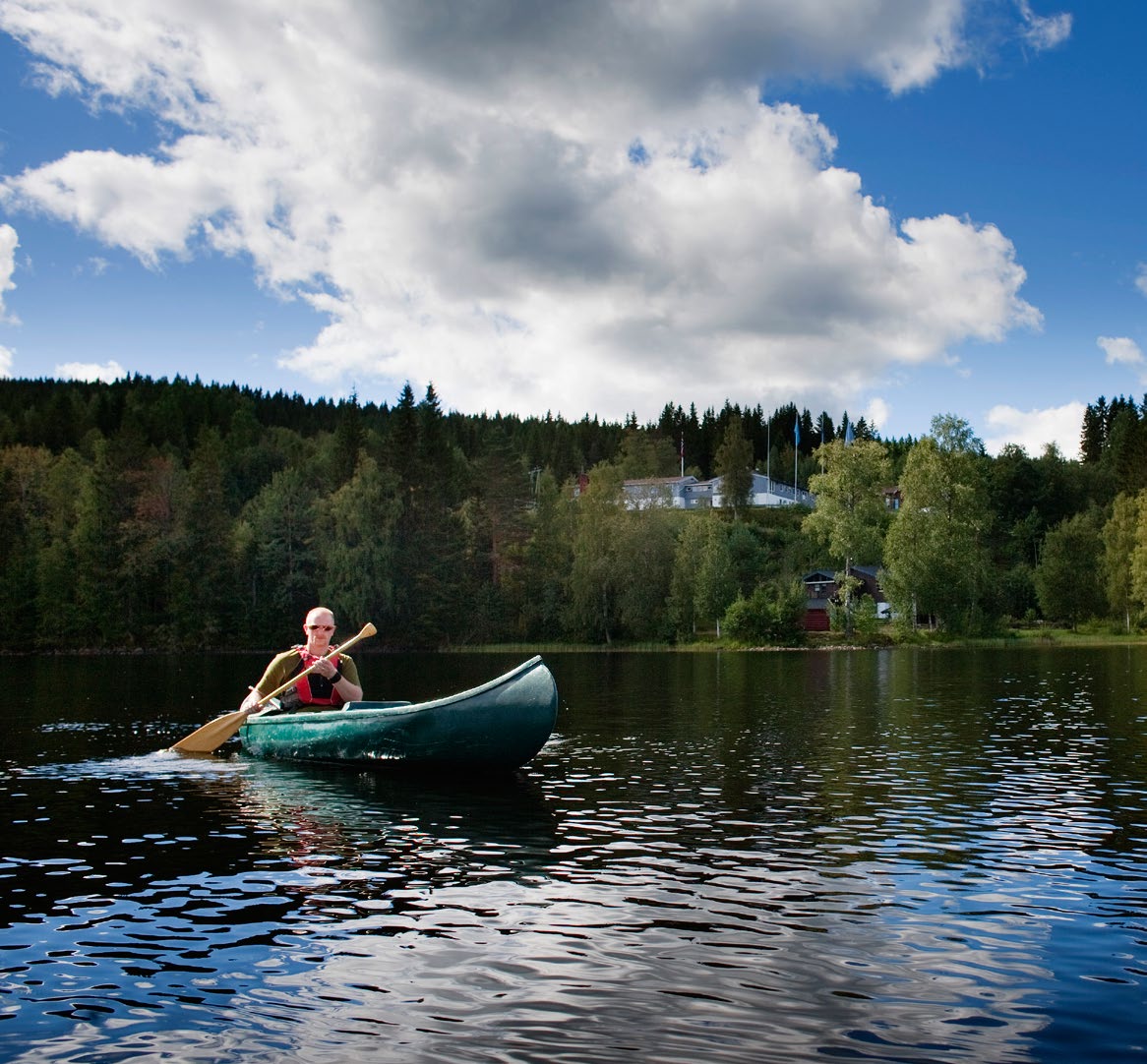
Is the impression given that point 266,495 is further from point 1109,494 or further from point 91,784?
point 1109,494

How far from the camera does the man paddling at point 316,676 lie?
69.6 feet

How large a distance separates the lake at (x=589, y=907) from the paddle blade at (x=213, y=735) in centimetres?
47

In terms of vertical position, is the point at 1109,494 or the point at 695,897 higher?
the point at 1109,494

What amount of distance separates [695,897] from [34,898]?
7.13 m

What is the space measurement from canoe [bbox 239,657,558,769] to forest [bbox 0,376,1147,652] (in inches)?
2813

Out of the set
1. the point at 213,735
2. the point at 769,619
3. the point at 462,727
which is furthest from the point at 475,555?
the point at 462,727

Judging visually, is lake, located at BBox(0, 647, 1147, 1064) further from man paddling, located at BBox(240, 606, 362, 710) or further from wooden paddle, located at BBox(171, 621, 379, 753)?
man paddling, located at BBox(240, 606, 362, 710)

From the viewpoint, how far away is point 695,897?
1145 cm

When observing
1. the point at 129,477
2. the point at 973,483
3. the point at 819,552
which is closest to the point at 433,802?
the point at 973,483

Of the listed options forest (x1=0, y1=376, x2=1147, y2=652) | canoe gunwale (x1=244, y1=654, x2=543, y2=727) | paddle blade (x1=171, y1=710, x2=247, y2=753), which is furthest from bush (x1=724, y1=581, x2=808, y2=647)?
paddle blade (x1=171, y1=710, x2=247, y2=753)

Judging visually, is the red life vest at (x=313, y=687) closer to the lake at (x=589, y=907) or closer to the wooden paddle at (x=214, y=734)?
the wooden paddle at (x=214, y=734)

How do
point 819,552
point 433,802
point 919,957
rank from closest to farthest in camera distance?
point 919,957 < point 433,802 < point 819,552

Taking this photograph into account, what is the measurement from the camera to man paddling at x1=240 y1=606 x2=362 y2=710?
21.2 m

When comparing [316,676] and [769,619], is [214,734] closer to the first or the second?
[316,676]
